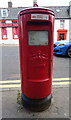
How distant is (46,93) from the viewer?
228 cm

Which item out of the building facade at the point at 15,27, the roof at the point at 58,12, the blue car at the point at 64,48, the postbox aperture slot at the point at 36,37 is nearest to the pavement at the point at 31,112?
the postbox aperture slot at the point at 36,37

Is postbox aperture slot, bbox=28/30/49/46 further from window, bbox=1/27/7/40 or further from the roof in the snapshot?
the roof

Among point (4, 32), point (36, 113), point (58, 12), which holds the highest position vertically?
point (58, 12)

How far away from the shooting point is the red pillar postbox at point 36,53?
194 cm

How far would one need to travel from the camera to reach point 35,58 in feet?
6.73

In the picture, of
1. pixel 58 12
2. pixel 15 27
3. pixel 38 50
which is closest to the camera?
pixel 38 50

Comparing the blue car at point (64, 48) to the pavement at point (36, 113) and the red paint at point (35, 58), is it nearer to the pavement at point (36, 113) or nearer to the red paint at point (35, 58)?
the pavement at point (36, 113)

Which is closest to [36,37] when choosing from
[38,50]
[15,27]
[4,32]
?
[38,50]

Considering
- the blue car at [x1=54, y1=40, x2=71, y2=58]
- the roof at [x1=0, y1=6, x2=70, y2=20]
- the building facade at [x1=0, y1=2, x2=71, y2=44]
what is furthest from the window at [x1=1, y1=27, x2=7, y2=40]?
the blue car at [x1=54, y1=40, x2=71, y2=58]

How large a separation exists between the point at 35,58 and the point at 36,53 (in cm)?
9

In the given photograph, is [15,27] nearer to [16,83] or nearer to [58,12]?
[58,12]

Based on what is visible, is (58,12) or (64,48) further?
(58,12)

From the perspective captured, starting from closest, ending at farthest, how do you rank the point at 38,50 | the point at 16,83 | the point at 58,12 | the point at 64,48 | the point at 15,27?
the point at 38,50
the point at 16,83
the point at 64,48
the point at 15,27
the point at 58,12

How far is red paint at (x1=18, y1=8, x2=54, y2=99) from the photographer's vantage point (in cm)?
196
